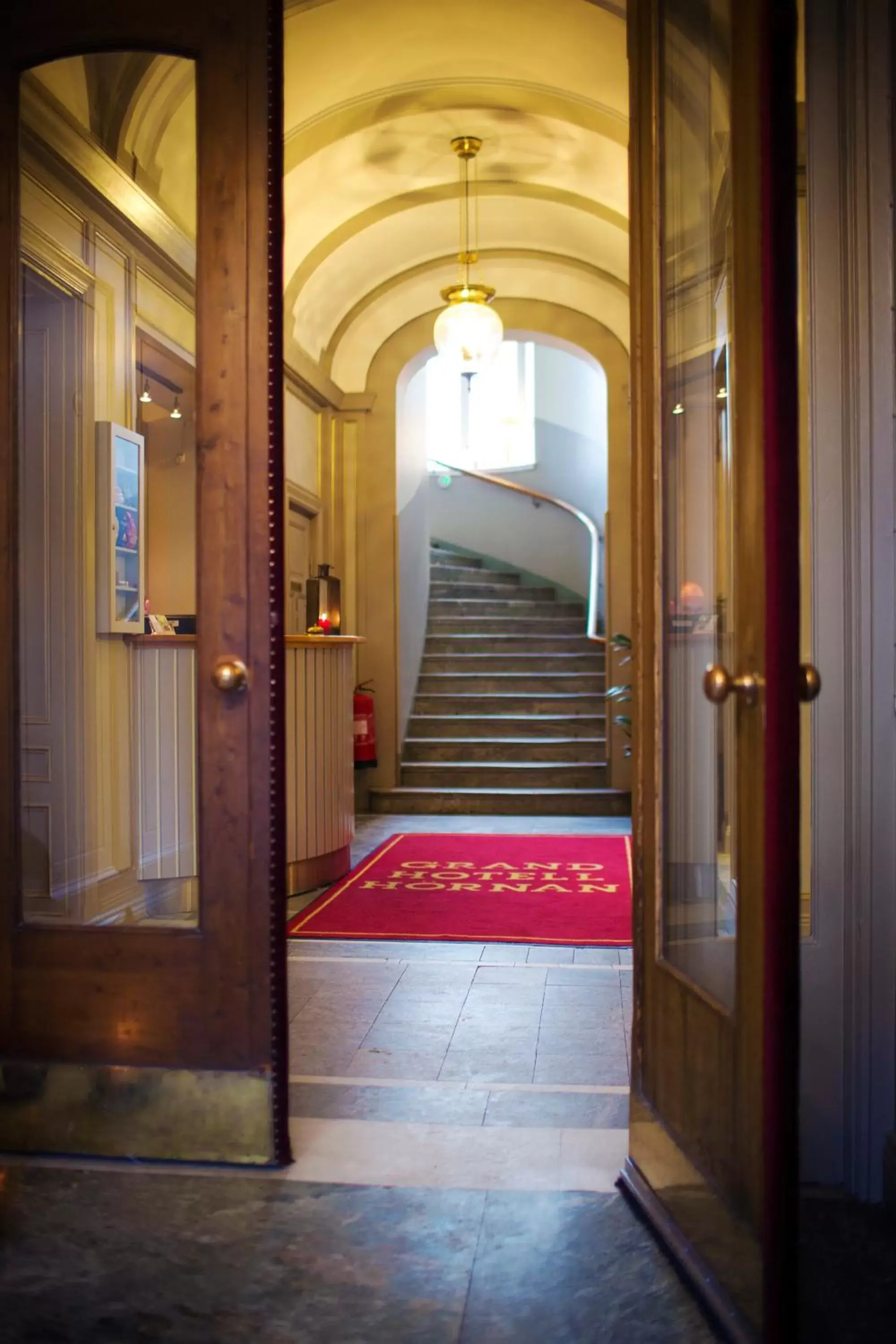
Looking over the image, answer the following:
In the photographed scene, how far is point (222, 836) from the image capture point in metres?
2.49

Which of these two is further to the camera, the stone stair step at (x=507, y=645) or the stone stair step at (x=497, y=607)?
the stone stair step at (x=497, y=607)

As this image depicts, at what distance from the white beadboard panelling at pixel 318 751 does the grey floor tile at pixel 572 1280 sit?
276cm

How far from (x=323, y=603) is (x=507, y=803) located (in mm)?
1958

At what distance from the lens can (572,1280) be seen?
201cm

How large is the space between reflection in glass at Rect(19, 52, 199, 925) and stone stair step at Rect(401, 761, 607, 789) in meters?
5.87

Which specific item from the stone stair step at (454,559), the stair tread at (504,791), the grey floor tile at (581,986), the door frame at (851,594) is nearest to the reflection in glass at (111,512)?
the door frame at (851,594)

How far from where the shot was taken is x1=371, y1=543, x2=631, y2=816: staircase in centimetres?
823

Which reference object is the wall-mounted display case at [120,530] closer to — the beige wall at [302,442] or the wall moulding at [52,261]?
the wall moulding at [52,261]

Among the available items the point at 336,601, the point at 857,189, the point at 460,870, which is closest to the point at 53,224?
the point at 857,189

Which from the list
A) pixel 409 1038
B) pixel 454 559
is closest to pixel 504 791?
pixel 409 1038

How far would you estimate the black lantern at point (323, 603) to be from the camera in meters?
7.39

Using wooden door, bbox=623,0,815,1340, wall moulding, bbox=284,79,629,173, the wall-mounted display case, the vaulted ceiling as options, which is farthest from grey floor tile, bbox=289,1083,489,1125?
wall moulding, bbox=284,79,629,173

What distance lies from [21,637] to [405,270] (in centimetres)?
639

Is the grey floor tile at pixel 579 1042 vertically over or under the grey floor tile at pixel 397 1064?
under
